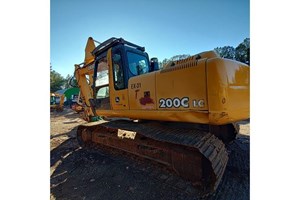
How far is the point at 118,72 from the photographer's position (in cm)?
312

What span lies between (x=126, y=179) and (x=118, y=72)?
1.92 meters

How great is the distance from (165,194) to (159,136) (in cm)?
76

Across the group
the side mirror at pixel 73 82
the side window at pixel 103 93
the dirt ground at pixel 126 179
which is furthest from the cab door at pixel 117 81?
the side mirror at pixel 73 82

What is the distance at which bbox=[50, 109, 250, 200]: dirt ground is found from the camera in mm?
2135

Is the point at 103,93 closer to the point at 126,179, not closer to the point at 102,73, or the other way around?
the point at 102,73

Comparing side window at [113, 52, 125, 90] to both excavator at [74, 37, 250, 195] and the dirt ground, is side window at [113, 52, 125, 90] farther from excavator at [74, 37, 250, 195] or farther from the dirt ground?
the dirt ground

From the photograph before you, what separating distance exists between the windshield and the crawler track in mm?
1114

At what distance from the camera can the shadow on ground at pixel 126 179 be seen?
2135mm

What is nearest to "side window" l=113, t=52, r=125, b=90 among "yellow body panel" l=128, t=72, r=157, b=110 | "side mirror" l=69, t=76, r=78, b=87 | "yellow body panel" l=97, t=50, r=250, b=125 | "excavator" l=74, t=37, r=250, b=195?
"excavator" l=74, t=37, r=250, b=195

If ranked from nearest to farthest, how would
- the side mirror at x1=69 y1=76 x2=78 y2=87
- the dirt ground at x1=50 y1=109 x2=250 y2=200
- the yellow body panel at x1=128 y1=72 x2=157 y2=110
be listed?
1. the dirt ground at x1=50 y1=109 x2=250 y2=200
2. the yellow body panel at x1=128 y1=72 x2=157 y2=110
3. the side mirror at x1=69 y1=76 x2=78 y2=87

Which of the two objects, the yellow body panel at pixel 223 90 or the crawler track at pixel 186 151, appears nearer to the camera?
the yellow body panel at pixel 223 90

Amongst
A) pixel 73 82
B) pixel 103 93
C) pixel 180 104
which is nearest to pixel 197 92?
pixel 180 104

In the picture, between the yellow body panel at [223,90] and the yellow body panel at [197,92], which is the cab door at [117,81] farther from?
the yellow body panel at [223,90]
